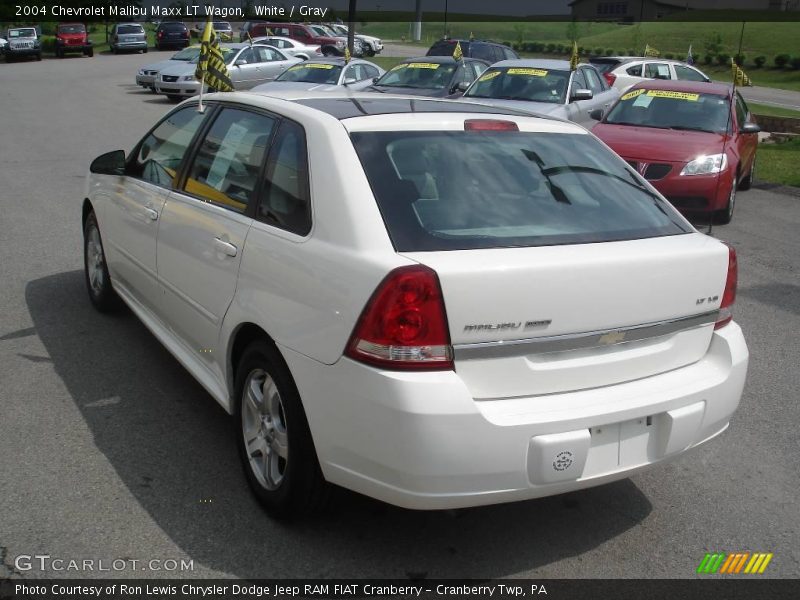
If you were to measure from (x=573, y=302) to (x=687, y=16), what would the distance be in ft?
277

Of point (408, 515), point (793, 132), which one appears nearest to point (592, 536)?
point (408, 515)

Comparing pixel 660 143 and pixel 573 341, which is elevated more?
pixel 573 341

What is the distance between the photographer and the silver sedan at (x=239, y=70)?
74.6 ft

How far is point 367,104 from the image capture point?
3996mm

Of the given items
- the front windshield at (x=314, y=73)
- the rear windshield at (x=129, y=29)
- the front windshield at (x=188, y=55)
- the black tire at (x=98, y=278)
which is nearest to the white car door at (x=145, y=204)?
the black tire at (x=98, y=278)

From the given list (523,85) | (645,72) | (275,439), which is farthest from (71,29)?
(275,439)

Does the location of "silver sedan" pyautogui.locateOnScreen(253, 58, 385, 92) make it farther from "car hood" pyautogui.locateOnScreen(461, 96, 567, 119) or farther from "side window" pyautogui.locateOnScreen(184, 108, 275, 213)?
"side window" pyautogui.locateOnScreen(184, 108, 275, 213)

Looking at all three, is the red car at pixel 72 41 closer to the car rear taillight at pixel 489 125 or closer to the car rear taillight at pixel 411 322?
the car rear taillight at pixel 489 125

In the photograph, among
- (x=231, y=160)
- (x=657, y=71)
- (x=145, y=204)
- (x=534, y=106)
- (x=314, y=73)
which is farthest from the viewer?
(x=657, y=71)

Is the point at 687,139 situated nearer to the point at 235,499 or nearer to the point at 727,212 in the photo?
the point at 727,212

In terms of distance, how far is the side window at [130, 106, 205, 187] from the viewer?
4770 millimetres

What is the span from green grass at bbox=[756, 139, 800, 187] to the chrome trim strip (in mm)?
11175

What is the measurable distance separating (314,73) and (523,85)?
20.8ft

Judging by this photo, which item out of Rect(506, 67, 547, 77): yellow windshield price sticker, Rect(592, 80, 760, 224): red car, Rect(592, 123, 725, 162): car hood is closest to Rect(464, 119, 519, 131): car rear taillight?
Rect(592, 80, 760, 224): red car
